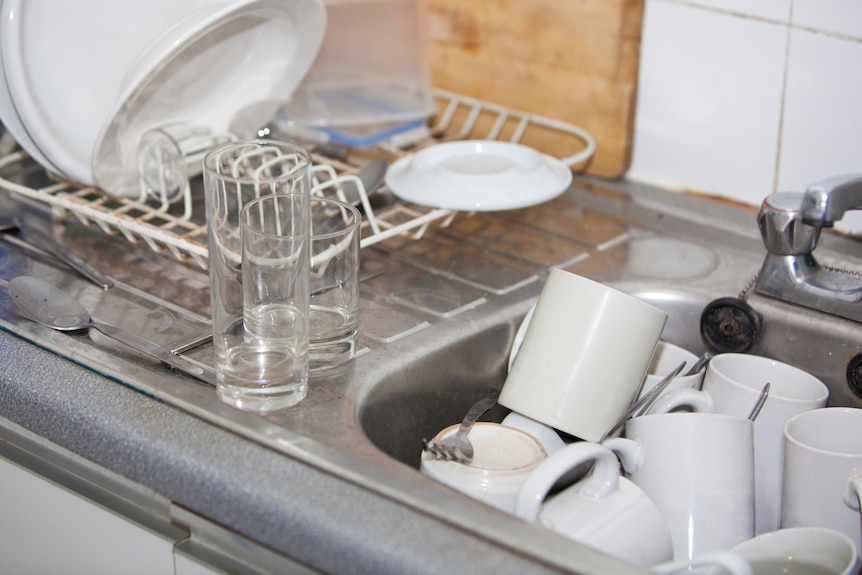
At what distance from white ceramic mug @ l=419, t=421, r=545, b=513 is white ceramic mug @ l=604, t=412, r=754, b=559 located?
6 centimetres

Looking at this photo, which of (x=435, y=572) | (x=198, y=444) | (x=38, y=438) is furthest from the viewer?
(x=38, y=438)

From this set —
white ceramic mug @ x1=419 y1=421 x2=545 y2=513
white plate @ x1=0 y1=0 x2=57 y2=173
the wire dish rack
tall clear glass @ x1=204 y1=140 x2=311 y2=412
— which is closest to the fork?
white ceramic mug @ x1=419 y1=421 x2=545 y2=513

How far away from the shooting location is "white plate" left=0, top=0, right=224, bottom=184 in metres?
1.01

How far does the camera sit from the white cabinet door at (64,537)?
760mm

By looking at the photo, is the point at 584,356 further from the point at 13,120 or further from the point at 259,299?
the point at 13,120

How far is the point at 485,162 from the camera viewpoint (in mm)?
1081

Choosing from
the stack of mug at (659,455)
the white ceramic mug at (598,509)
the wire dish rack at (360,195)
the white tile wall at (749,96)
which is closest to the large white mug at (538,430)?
the stack of mug at (659,455)

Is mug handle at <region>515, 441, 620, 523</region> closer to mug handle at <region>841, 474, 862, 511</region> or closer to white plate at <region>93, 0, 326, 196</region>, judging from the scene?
mug handle at <region>841, 474, 862, 511</region>

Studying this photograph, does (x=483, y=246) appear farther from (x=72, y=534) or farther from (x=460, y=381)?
(x=72, y=534)

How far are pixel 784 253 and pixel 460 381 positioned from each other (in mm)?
313

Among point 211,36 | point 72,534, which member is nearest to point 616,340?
point 72,534

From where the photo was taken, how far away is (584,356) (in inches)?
31.0

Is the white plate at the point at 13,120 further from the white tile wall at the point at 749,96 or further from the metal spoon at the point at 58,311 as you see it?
the white tile wall at the point at 749,96

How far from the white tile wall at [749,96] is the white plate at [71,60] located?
52 centimetres
